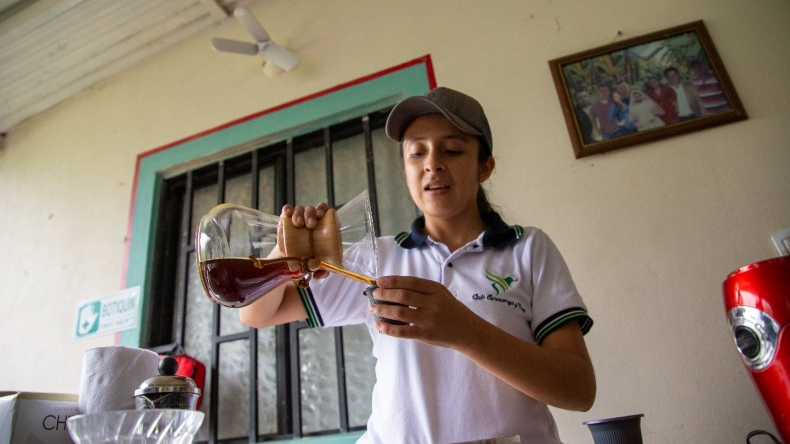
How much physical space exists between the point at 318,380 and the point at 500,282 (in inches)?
35.9

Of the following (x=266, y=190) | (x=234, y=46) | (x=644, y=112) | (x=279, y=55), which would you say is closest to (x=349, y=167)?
(x=266, y=190)

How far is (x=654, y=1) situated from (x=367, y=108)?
0.95 meters

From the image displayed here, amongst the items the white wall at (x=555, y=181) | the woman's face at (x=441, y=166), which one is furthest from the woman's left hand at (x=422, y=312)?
the white wall at (x=555, y=181)

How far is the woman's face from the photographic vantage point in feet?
3.09

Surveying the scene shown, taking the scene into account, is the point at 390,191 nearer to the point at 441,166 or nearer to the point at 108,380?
the point at 441,166

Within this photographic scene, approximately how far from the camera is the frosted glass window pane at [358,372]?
1463 millimetres

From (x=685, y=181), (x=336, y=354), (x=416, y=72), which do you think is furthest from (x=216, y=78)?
(x=685, y=181)

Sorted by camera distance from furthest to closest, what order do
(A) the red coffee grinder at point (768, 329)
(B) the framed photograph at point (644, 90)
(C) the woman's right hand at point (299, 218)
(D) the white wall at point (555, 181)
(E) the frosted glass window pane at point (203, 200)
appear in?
(E) the frosted glass window pane at point (203, 200)
(B) the framed photograph at point (644, 90)
(D) the white wall at point (555, 181)
(A) the red coffee grinder at point (768, 329)
(C) the woman's right hand at point (299, 218)

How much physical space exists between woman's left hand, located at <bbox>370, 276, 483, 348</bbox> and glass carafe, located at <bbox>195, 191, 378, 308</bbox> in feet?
0.19

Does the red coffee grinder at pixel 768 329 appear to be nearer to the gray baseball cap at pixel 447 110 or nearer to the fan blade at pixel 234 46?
the gray baseball cap at pixel 447 110

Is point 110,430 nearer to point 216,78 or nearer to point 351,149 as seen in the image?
point 351,149

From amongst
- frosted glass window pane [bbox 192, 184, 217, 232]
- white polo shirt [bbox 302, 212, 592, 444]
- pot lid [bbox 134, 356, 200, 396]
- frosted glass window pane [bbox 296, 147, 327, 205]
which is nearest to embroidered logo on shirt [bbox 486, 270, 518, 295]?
white polo shirt [bbox 302, 212, 592, 444]

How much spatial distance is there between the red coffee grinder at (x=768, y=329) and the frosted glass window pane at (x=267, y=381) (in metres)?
1.31

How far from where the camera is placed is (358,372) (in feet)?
4.97
